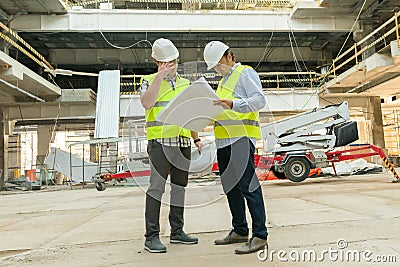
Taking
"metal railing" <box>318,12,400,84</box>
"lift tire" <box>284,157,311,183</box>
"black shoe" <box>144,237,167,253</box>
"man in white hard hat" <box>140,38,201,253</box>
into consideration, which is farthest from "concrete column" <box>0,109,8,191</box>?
"black shoe" <box>144,237,167,253</box>

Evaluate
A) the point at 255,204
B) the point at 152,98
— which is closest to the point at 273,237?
the point at 255,204

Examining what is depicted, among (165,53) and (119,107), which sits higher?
(119,107)

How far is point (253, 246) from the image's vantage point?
1.98m

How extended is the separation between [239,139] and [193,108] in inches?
12.0

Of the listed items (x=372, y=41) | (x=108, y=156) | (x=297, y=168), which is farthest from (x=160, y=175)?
(x=372, y=41)

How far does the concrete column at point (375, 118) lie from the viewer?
1274cm

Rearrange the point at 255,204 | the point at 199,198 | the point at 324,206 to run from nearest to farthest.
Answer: the point at 255,204 → the point at 199,198 → the point at 324,206

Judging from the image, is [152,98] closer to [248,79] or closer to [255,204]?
[248,79]

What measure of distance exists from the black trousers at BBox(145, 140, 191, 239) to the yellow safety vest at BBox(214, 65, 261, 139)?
0.94 feet

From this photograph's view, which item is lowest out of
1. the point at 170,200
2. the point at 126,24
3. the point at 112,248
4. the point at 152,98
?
the point at 112,248

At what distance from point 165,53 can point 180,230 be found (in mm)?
1081

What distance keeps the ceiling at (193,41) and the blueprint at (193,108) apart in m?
9.43

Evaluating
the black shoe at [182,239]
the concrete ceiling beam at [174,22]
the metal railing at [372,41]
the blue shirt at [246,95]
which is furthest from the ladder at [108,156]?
the blue shirt at [246,95]

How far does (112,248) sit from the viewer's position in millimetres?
2260
